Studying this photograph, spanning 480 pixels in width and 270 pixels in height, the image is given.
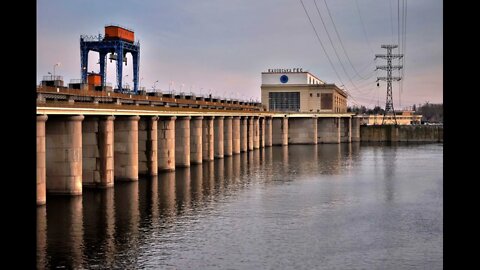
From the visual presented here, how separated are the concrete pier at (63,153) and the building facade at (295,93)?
136 meters

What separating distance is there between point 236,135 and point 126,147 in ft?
191

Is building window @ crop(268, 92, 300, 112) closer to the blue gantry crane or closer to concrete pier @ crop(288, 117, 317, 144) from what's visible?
concrete pier @ crop(288, 117, 317, 144)

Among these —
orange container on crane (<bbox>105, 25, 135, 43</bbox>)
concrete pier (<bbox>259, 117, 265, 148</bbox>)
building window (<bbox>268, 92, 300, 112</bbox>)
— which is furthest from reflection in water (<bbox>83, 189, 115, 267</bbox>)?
building window (<bbox>268, 92, 300, 112</bbox>)

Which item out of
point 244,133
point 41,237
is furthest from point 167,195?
point 244,133

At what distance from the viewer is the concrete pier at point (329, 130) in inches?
6978

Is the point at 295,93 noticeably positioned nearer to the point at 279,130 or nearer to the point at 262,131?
the point at 279,130

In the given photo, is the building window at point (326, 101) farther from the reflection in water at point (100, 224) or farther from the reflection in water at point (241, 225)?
the reflection in water at point (100, 224)

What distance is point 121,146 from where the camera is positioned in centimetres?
6700

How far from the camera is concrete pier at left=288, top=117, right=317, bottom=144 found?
171 metres

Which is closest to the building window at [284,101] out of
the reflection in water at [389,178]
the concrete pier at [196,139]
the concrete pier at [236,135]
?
the concrete pier at [236,135]

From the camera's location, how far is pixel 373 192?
6262 cm

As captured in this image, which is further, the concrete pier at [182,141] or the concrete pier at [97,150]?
the concrete pier at [182,141]
